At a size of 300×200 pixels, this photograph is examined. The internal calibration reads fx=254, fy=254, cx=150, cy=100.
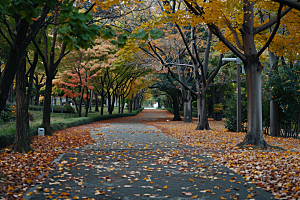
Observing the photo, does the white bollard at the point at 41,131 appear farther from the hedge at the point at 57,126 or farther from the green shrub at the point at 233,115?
the green shrub at the point at 233,115

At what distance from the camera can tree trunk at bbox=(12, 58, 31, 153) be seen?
23.9 feet

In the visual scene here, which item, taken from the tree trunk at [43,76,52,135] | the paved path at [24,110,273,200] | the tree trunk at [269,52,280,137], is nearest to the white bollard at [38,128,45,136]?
the tree trunk at [43,76,52,135]

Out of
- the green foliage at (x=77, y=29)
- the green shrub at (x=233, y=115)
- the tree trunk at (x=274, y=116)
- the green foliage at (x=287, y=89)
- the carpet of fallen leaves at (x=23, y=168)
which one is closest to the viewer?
the green foliage at (x=77, y=29)

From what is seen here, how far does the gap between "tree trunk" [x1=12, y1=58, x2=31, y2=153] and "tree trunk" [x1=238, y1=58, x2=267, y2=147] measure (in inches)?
277

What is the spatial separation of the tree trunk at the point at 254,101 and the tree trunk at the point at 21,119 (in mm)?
7029

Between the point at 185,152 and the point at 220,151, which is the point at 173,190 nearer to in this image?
the point at 185,152

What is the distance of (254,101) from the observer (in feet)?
28.4

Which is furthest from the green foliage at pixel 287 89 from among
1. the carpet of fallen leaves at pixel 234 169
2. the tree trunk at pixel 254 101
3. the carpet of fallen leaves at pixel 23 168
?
the carpet of fallen leaves at pixel 23 168

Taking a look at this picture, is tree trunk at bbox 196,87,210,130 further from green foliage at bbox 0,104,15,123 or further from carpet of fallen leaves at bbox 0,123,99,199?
green foliage at bbox 0,104,15,123

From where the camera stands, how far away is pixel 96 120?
80.2ft

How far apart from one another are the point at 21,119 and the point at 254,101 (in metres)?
7.47

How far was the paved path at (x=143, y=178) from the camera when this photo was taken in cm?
422

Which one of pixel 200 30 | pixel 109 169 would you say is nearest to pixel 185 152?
pixel 109 169

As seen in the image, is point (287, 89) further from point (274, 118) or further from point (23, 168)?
point (23, 168)
